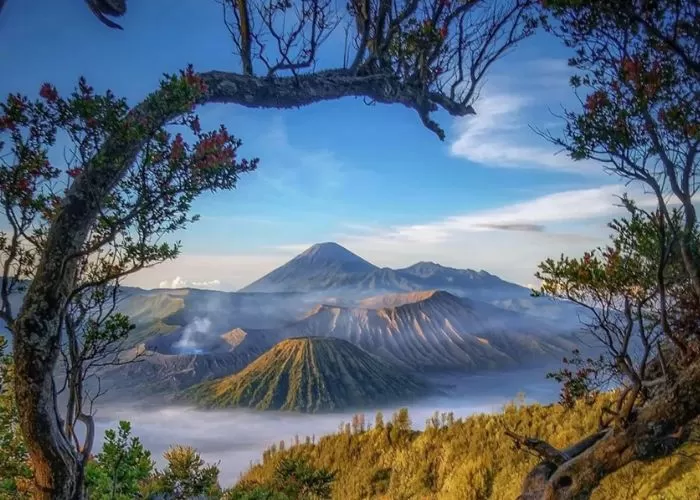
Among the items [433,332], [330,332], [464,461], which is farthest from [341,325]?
[464,461]

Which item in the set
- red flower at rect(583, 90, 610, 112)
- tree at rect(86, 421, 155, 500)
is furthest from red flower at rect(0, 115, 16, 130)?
red flower at rect(583, 90, 610, 112)

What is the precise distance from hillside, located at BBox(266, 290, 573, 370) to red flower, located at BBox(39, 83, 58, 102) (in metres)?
57.4

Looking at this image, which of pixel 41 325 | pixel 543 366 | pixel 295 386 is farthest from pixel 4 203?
pixel 543 366

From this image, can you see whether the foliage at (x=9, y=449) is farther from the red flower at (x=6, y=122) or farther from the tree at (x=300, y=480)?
the tree at (x=300, y=480)

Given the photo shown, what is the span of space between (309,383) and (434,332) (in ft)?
80.3

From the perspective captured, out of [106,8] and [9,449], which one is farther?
[9,449]

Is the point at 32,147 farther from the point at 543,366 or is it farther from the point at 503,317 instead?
the point at 503,317

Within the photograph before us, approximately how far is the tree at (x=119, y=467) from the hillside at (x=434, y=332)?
55884mm

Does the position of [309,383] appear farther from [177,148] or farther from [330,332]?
[177,148]

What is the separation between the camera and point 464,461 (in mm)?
7422

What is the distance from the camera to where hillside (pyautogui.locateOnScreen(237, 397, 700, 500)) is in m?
4.98

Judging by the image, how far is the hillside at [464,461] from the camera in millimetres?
4980

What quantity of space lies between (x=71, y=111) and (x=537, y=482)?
380 centimetres

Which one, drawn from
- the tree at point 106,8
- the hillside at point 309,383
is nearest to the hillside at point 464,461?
the tree at point 106,8
